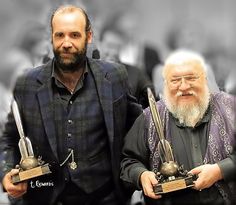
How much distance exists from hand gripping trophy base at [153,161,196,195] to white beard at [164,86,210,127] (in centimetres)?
17

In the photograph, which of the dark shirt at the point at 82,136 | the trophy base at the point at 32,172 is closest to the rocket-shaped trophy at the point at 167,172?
the dark shirt at the point at 82,136

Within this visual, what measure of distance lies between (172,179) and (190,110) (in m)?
0.24

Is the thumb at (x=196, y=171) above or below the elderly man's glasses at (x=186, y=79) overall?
below

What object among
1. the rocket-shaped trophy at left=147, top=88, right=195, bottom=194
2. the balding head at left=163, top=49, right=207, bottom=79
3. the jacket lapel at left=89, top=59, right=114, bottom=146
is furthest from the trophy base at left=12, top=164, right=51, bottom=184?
the balding head at left=163, top=49, right=207, bottom=79

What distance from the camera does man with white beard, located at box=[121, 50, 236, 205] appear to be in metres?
1.24

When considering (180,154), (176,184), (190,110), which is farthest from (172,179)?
(190,110)

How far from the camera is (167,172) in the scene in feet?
3.82

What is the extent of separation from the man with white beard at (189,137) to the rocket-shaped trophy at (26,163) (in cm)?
27

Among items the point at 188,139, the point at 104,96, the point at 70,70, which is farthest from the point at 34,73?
the point at 188,139

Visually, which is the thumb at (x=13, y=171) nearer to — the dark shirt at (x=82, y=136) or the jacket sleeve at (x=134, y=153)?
the dark shirt at (x=82, y=136)

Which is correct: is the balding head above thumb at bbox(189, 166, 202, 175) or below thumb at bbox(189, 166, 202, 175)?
above

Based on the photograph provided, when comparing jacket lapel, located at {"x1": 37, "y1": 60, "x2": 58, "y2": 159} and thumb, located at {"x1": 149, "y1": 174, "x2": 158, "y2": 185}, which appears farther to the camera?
jacket lapel, located at {"x1": 37, "y1": 60, "x2": 58, "y2": 159}

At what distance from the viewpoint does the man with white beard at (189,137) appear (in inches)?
48.8

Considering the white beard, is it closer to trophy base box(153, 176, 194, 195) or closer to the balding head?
the balding head
